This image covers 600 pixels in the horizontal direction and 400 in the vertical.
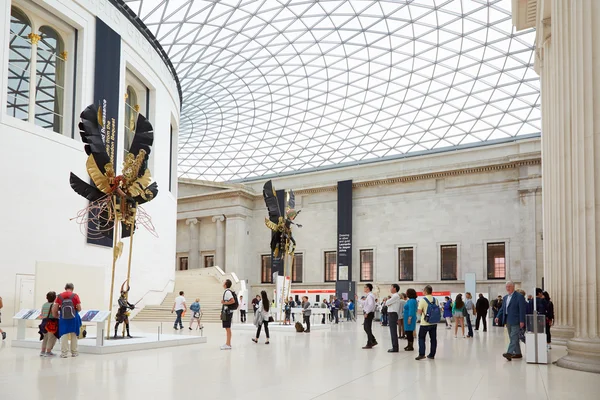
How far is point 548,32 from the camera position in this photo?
59.4ft

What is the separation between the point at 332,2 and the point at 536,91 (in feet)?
59.2

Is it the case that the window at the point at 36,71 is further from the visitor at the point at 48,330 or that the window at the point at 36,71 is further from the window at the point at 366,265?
the window at the point at 366,265

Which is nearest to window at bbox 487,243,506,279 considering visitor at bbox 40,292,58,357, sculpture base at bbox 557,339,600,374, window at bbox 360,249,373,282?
window at bbox 360,249,373,282

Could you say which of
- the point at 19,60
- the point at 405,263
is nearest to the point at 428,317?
the point at 19,60

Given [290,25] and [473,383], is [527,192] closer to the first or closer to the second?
[290,25]

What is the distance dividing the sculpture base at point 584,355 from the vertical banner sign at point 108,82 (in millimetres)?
21485

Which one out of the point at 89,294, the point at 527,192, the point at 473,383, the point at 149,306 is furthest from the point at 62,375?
the point at 527,192

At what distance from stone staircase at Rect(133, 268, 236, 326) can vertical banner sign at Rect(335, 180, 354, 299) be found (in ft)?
34.6

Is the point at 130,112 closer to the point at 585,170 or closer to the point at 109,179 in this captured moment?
the point at 109,179

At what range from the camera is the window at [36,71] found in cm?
2341

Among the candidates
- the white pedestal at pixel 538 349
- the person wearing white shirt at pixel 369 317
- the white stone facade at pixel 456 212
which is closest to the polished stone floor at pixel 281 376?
the white pedestal at pixel 538 349

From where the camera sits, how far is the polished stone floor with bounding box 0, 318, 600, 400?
754cm

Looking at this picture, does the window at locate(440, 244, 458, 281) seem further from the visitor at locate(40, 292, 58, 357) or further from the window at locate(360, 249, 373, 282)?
the visitor at locate(40, 292, 58, 357)

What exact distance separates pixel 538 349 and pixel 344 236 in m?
36.5
